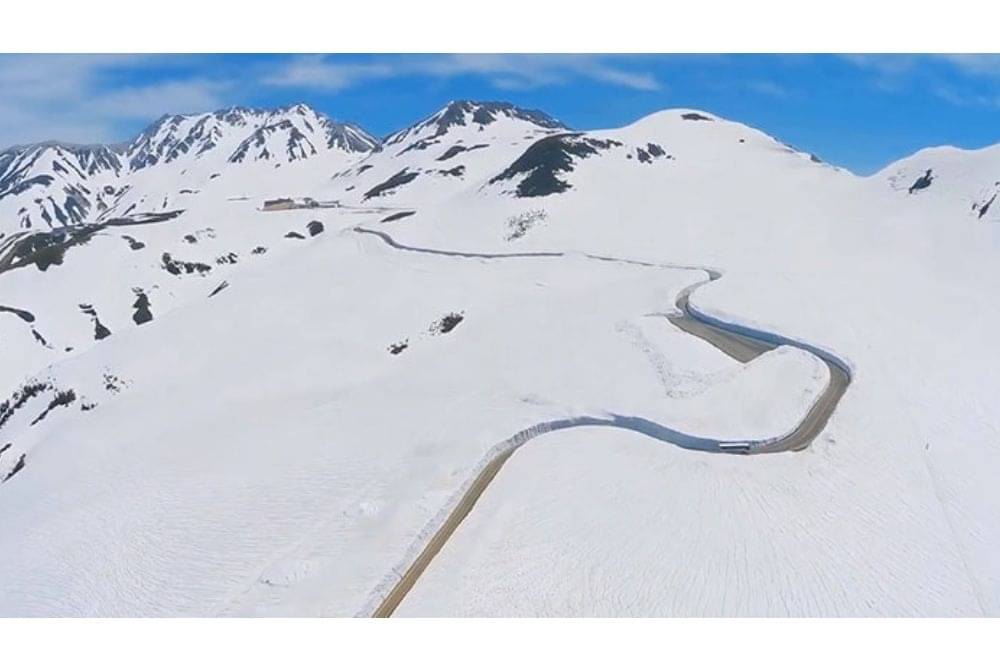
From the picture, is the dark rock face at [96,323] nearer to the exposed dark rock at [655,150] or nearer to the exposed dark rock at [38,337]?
the exposed dark rock at [38,337]

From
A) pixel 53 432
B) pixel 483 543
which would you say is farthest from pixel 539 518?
pixel 53 432

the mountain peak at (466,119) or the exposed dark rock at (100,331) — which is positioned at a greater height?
the mountain peak at (466,119)

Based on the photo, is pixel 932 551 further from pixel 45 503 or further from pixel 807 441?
pixel 45 503

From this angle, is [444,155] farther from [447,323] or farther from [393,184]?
[447,323]

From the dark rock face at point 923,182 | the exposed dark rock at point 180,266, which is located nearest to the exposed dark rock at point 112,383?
the exposed dark rock at point 180,266

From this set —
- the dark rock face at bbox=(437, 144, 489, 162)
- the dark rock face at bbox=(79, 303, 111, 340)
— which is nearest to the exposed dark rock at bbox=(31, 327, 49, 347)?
the dark rock face at bbox=(79, 303, 111, 340)

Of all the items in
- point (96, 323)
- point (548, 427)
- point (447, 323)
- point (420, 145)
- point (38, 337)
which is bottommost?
point (38, 337)

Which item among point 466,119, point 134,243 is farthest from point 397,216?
point 466,119
